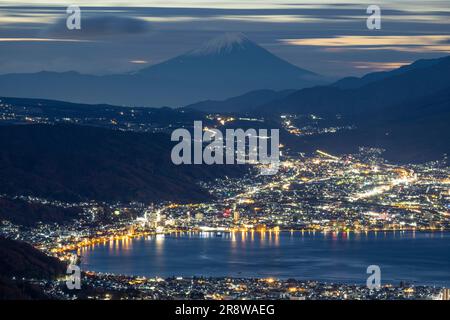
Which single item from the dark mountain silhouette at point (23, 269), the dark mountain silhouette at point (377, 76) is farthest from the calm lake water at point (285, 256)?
the dark mountain silhouette at point (377, 76)

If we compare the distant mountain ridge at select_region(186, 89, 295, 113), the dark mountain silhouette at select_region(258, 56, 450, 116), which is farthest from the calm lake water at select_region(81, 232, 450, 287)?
the distant mountain ridge at select_region(186, 89, 295, 113)

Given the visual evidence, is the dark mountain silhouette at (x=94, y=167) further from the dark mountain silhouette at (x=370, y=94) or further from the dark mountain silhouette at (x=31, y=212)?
the dark mountain silhouette at (x=370, y=94)

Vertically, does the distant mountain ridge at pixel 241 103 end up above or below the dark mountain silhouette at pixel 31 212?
above

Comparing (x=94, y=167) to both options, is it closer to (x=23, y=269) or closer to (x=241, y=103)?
(x=23, y=269)

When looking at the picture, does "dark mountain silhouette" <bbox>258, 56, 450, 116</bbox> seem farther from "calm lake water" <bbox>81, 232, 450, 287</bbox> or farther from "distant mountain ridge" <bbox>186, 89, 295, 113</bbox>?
"calm lake water" <bbox>81, 232, 450, 287</bbox>

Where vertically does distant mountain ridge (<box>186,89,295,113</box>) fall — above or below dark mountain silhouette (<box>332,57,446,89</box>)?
below

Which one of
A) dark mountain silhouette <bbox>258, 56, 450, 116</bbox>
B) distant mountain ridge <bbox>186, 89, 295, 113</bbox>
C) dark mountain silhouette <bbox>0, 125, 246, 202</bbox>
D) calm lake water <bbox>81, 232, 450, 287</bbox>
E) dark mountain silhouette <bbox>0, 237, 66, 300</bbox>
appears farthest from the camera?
distant mountain ridge <bbox>186, 89, 295, 113</bbox>

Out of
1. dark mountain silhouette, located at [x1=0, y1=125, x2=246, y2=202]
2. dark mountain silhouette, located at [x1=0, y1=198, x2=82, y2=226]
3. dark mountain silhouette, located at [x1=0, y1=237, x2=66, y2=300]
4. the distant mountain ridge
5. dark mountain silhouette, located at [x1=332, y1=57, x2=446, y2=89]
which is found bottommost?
dark mountain silhouette, located at [x1=0, y1=237, x2=66, y2=300]
